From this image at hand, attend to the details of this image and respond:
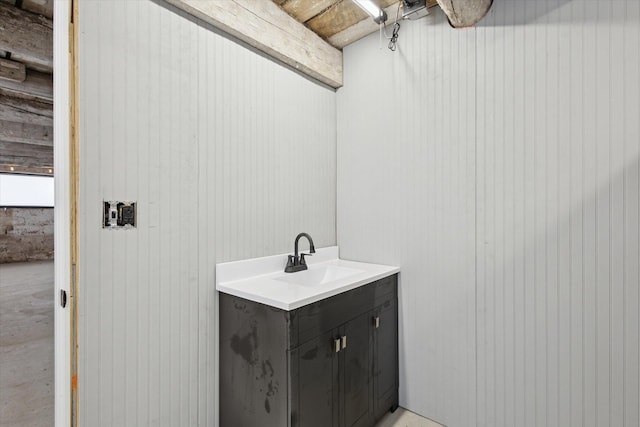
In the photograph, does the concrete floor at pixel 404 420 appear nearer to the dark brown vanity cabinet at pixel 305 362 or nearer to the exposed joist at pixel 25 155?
the dark brown vanity cabinet at pixel 305 362

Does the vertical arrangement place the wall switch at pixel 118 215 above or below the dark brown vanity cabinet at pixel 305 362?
above

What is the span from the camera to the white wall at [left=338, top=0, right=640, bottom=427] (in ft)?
4.77

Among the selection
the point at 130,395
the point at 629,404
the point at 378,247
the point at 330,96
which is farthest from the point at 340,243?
the point at 629,404

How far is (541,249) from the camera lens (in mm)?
1641

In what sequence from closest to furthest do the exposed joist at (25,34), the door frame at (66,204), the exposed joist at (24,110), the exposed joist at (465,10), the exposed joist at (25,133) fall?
1. the door frame at (66,204)
2. the exposed joist at (465,10)
3. the exposed joist at (25,34)
4. the exposed joist at (24,110)
5. the exposed joist at (25,133)

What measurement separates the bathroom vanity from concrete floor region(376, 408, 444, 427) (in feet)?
0.21

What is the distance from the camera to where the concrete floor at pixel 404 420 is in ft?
6.38

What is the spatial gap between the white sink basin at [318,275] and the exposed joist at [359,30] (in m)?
1.78

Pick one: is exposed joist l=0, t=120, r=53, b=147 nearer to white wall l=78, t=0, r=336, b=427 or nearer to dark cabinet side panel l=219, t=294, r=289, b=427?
white wall l=78, t=0, r=336, b=427

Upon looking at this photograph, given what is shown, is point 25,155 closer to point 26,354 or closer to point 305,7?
point 26,354

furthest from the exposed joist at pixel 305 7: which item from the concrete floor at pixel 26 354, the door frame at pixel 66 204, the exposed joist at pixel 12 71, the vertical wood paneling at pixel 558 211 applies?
the exposed joist at pixel 12 71

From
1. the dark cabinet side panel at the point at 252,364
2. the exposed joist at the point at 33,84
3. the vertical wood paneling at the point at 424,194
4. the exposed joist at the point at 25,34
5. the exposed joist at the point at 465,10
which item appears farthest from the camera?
the exposed joist at the point at 33,84

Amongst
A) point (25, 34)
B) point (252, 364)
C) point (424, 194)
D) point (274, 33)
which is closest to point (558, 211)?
point (424, 194)

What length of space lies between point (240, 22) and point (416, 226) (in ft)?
5.57
